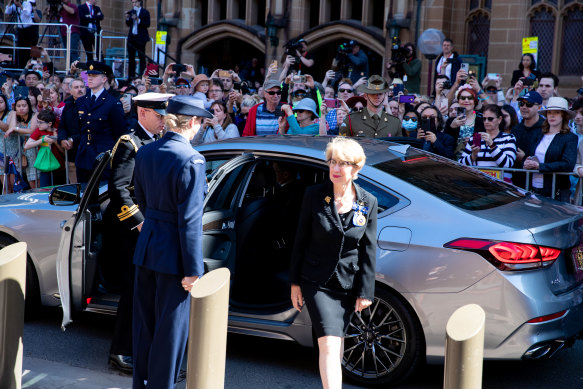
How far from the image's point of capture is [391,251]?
5.29 m

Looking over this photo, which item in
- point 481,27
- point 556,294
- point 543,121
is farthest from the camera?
point 481,27

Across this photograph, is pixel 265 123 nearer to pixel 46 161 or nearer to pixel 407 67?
pixel 46 161

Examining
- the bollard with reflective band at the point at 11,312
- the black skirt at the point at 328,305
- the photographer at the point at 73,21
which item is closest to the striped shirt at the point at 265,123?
the black skirt at the point at 328,305

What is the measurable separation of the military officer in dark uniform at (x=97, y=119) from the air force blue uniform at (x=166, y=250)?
12.9 feet

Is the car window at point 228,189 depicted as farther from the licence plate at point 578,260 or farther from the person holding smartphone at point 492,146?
the person holding smartphone at point 492,146

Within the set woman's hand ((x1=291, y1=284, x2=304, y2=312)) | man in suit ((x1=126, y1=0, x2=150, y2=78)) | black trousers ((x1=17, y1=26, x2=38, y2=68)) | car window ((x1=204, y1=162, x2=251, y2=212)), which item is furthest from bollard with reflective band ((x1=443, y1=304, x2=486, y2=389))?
black trousers ((x1=17, y1=26, x2=38, y2=68))

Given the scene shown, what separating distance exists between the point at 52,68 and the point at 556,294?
1511 centimetres

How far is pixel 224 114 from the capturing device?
966 centimetres


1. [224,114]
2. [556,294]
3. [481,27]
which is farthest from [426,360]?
[481,27]

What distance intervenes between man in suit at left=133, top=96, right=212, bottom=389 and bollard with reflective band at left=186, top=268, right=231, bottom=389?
0.90 m

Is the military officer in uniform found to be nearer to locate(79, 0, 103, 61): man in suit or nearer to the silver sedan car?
the silver sedan car

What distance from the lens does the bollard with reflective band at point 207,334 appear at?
143 inches

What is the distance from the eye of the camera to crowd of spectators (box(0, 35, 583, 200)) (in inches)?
328

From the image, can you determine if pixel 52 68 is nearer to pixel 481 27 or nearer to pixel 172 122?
pixel 481 27
